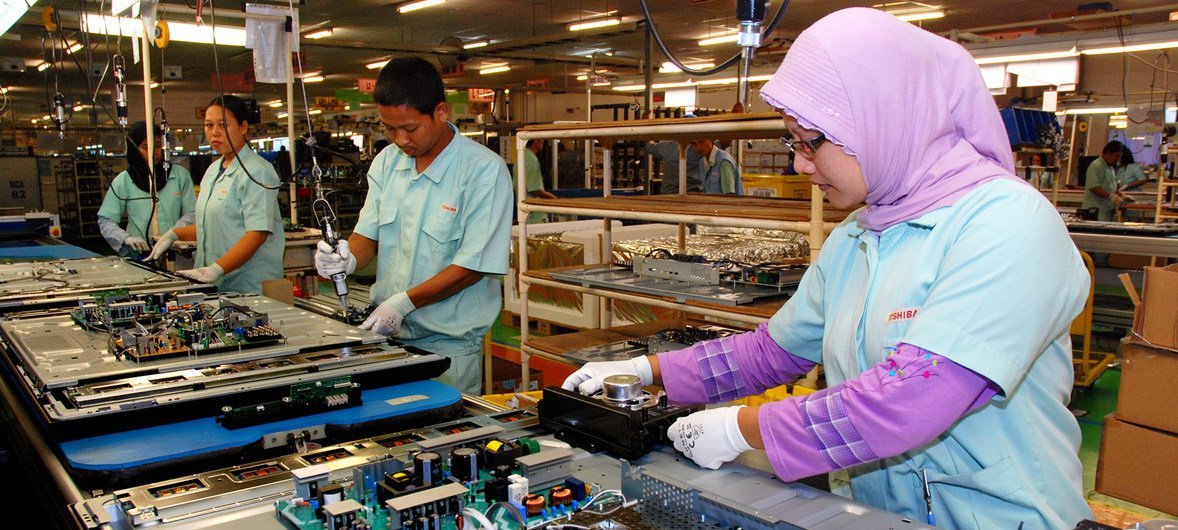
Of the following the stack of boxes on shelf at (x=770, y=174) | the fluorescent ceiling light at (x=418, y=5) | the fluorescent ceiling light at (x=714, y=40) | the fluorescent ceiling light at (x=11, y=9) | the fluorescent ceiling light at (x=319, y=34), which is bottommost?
the stack of boxes on shelf at (x=770, y=174)

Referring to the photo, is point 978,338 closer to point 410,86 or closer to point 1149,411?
point 410,86

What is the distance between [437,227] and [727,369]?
126cm

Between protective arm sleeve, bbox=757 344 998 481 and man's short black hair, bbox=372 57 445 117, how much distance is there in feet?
5.32

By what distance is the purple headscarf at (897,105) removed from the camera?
120 centimetres

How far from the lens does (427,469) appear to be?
1.13m

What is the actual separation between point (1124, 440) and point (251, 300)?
3.58 metres

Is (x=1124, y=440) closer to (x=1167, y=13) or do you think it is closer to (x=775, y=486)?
(x=775, y=486)

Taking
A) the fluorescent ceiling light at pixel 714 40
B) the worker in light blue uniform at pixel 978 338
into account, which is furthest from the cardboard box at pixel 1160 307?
the fluorescent ceiling light at pixel 714 40

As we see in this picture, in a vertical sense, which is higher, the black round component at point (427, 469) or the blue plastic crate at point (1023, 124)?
the blue plastic crate at point (1023, 124)

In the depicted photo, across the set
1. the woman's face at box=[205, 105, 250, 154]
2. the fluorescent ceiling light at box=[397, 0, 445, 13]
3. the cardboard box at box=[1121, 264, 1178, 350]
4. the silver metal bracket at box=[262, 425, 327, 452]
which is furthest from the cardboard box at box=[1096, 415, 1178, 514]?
the fluorescent ceiling light at box=[397, 0, 445, 13]

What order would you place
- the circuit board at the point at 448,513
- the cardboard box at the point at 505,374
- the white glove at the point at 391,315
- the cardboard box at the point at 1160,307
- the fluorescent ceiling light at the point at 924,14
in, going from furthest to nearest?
1. the fluorescent ceiling light at the point at 924,14
2. the cardboard box at the point at 505,374
3. the cardboard box at the point at 1160,307
4. the white glove at the point at 391,315
5. the circuit board at the point at 448,513

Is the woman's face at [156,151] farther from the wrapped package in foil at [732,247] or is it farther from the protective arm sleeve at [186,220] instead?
the wrapped package in foil at [732,247]

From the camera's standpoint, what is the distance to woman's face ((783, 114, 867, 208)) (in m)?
1.26

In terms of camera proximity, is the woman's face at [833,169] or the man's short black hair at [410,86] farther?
the man's short black hair at [410,86]
